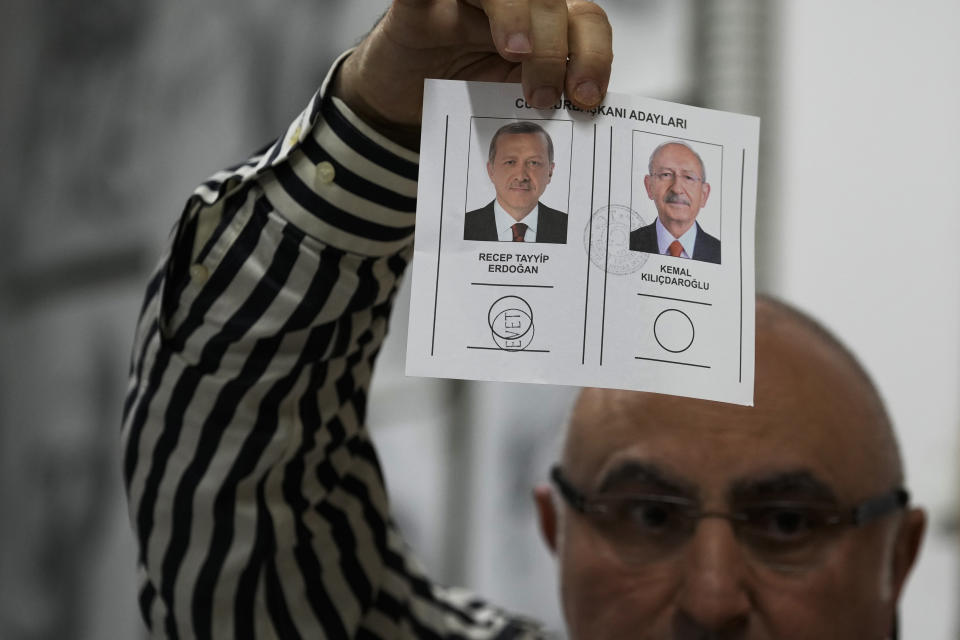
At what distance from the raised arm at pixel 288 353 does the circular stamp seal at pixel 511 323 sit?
15 centimetres

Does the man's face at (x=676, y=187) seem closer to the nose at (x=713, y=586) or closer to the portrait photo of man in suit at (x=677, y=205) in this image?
the portrait photo of man in suit at (x=677, y=205)

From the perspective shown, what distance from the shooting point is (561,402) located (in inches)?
72.6

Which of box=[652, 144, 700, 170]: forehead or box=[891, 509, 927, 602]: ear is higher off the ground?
box=[652, 144, 700, 170]: forehead

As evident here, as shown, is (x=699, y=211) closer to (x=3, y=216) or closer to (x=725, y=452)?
(x=725, y=452)

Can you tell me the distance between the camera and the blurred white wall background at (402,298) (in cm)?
159

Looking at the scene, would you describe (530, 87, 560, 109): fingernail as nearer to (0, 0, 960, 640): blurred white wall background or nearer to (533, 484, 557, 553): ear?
(533, 484, 557, 553): ear

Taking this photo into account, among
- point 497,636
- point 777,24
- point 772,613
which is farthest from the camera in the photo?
point 777,24

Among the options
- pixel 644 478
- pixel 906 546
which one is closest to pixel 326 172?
pixel 644 478

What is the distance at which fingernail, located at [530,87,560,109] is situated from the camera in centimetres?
72

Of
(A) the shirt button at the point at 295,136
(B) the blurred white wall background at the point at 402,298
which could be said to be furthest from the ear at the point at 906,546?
(A) the shirt button at the point at 295,136

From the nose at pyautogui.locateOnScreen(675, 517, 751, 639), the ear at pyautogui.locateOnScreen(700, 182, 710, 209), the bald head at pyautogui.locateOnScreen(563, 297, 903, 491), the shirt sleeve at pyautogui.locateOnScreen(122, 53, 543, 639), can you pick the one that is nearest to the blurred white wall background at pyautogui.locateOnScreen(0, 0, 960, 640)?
the bald head at pyautogui.locateOnScreen(563, 297, 903, 491)

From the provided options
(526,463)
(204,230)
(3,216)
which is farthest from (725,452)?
(3,216)

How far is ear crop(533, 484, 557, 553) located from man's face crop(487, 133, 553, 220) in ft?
2.36

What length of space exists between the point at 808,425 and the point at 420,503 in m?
1.03
